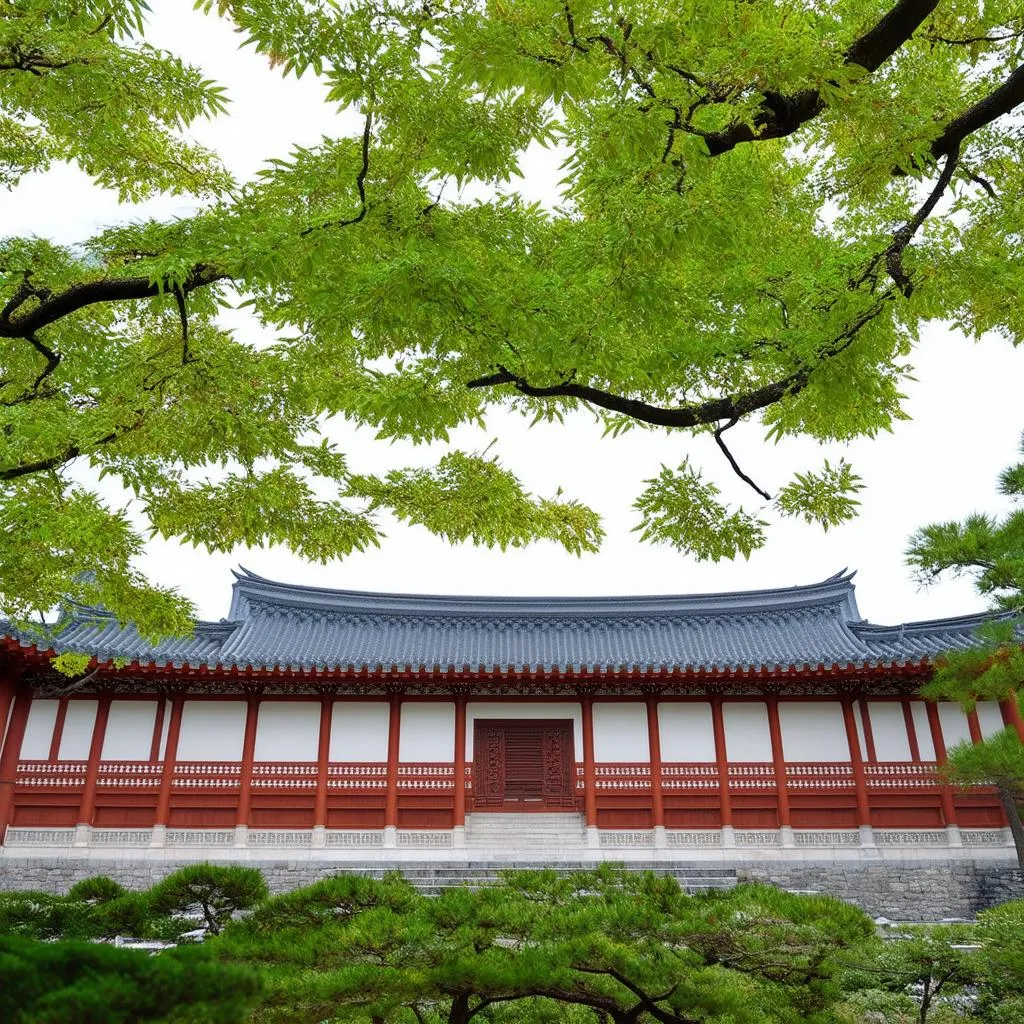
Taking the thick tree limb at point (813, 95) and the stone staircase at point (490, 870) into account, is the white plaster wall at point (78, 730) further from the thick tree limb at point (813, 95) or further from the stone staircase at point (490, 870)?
the thick tree limb at point (813, 95)

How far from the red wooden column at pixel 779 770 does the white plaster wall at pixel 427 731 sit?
6862 millimetres

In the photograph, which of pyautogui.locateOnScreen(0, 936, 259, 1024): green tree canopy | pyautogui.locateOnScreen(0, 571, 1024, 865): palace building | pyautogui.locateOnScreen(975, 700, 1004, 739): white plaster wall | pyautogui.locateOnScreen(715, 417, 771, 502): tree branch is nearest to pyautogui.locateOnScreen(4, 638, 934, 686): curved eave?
pyautogui.locateOnScreen(0, 571, 1024, 865): palace building

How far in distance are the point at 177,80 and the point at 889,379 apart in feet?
17.0

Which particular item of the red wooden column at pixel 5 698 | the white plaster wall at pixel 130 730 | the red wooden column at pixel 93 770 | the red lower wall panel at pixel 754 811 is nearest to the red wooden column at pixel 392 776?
the white plaster wall at pixel 130 730

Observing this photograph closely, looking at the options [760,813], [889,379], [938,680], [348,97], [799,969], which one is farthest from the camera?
[760,813]

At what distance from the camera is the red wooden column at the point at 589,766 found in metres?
17.5

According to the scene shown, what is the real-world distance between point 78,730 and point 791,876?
48.3 feet

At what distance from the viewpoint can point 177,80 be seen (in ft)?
17.4

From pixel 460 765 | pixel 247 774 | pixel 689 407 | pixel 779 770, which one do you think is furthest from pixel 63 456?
pixel 779 770

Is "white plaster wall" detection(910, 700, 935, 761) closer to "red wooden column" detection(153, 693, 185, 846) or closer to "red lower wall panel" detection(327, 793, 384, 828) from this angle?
"red lower wall panel" detection(327, 793, 384, 828)

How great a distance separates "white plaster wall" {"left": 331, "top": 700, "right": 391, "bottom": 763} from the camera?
61.9 feet

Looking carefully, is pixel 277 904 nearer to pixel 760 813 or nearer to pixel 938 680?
pixel 938 680

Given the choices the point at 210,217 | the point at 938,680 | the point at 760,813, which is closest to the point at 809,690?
the point at 760,813

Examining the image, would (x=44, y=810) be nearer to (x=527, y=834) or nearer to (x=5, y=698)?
(x=5, y=698)
